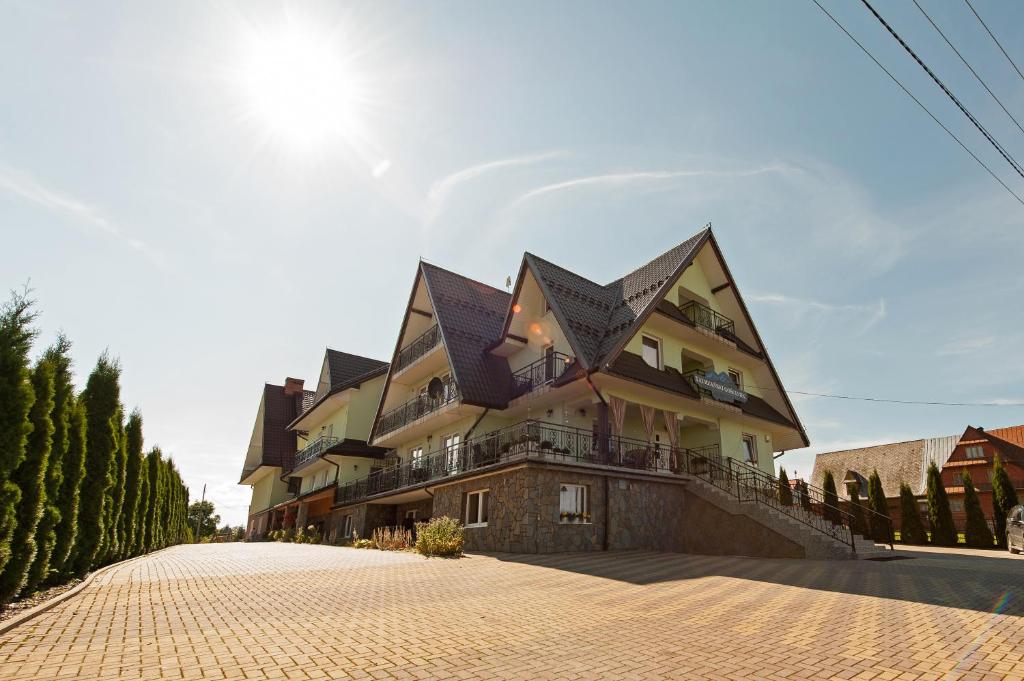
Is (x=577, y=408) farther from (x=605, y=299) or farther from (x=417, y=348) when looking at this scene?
(x=417, y=348)

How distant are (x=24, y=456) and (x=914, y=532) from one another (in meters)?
37.6

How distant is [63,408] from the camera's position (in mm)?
9031

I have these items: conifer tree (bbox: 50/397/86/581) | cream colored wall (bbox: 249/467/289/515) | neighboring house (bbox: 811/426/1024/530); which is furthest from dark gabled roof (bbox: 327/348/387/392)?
neighboring house (bbox: 811/426/1024/530)

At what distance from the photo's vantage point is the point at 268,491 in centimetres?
4028

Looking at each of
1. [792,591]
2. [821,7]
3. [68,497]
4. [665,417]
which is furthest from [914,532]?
[68,497]

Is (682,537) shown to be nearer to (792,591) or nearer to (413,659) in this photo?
(792,591)

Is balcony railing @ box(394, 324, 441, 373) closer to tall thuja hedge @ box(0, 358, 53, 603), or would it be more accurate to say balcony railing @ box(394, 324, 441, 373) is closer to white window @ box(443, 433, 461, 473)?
white window @ box(443, 433, 461, 473)

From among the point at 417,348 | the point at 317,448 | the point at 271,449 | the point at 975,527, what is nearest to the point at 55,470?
the point at 417,348

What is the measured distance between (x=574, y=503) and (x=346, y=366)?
915 inches

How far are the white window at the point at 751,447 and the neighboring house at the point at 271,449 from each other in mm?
29933

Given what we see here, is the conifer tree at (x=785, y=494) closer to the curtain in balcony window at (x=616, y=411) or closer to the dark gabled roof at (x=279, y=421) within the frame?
the curtain in balcony window at (x=616, y=411)

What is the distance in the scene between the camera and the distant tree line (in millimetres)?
7195

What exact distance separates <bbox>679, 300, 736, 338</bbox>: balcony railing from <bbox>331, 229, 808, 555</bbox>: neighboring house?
0.29ft

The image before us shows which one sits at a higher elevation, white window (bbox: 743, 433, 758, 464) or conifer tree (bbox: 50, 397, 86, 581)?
white window (bbox: 743, 433, 758, 464)
